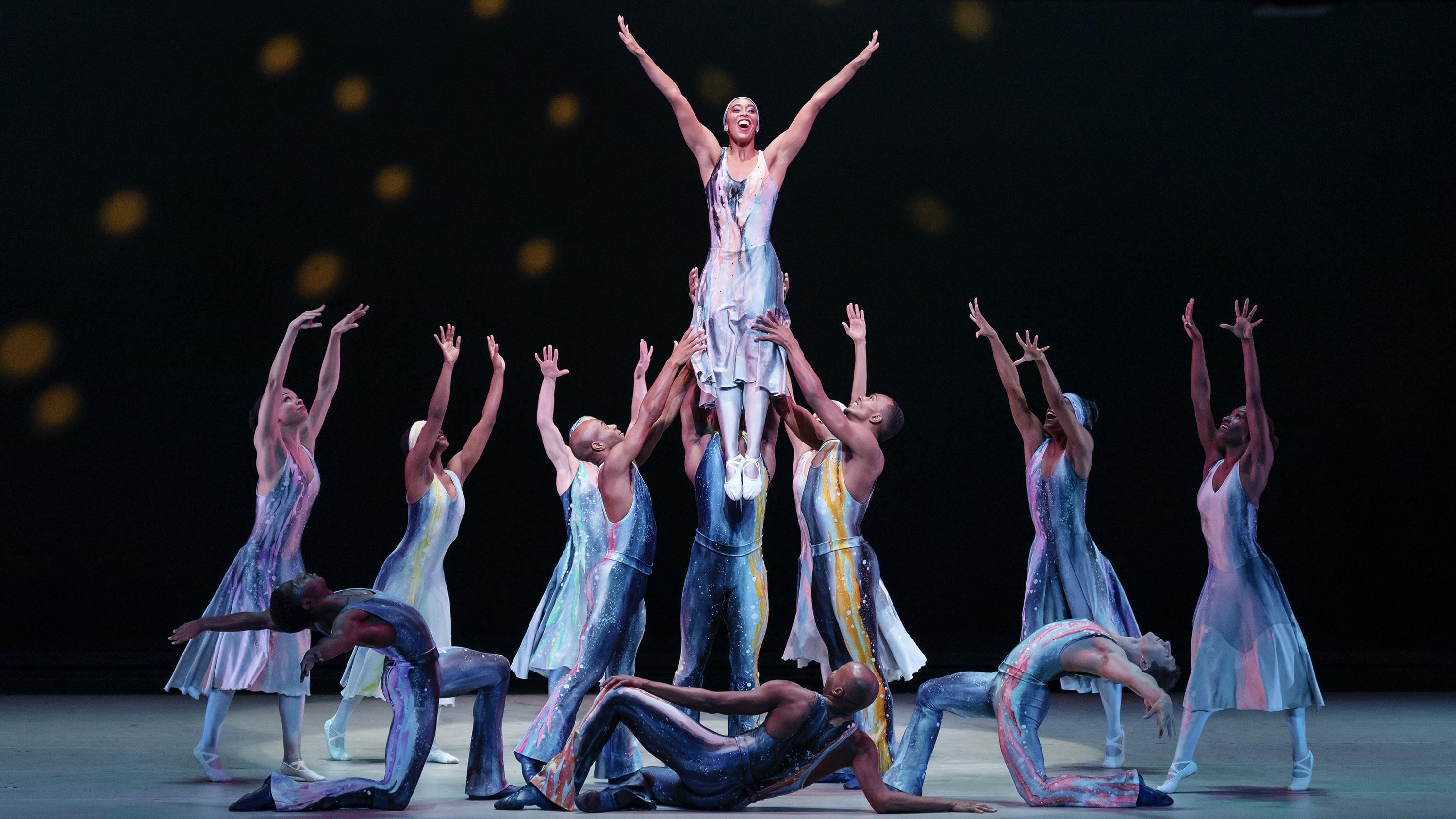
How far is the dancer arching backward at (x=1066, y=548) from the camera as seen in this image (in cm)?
497

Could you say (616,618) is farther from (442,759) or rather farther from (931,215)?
(931,215)

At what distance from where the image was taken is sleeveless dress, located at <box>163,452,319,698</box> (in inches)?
179

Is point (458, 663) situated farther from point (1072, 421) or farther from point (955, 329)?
point (955, 329)

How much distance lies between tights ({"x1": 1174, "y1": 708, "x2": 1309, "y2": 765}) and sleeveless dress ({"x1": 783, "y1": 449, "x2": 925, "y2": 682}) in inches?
36.6

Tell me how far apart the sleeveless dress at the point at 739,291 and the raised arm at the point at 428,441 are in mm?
1104

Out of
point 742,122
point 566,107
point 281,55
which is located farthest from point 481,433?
point 281,55

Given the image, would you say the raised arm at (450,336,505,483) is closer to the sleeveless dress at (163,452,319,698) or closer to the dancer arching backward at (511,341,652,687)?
the dancer arching backward at (511,341,652,687)

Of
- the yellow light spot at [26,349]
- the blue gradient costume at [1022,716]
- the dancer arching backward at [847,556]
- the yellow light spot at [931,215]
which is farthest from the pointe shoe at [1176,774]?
the yellow light spot at [26,349]

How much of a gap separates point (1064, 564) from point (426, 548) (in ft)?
7.97

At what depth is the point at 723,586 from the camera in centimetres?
446

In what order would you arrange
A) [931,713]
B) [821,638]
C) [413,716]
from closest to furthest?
[413,716], [931,713], [821,638]

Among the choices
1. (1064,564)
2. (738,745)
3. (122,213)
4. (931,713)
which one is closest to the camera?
(738,745)

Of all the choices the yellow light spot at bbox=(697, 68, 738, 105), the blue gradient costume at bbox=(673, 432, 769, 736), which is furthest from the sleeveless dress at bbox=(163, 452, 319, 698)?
the yellow light spot at bbox=(697, 68, 738, 105)

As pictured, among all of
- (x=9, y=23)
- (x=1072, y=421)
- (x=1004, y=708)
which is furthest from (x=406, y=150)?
(x=1004, y=708)
